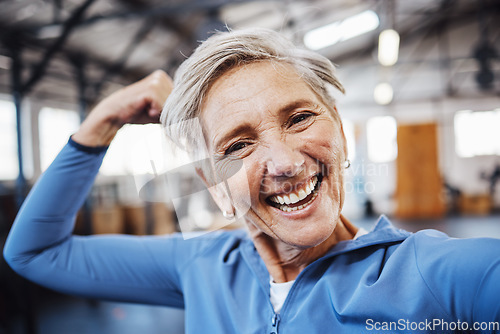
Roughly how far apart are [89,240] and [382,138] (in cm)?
74

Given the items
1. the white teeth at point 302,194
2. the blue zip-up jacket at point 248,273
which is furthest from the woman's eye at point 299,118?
the blue zip-up jacket at point 248,273

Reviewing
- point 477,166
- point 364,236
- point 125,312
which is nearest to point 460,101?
point 477,166

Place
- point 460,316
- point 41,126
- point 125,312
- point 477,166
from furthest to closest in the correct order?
1. point 477,166
2. point 41,126
3. point 125,312
4. point 460,316

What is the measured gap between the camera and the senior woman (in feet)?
1.48

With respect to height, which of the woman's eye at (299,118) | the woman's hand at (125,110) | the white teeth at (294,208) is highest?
the woman's hand at (125,110)

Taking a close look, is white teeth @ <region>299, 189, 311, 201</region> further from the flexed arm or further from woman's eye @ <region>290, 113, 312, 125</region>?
the flexed arm

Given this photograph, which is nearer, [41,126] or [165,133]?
[165,133]

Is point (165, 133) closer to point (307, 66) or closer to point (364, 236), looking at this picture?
point (307, 66)

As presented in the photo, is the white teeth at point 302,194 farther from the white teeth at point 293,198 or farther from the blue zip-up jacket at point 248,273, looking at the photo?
the blue zip-up jacket at point 248,273

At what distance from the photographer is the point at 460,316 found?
17.0 inches

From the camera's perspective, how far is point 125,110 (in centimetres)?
78

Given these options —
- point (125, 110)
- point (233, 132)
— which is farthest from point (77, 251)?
point (233, 132)

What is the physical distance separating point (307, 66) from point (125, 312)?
3140 mm

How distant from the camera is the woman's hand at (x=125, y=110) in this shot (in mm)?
745
